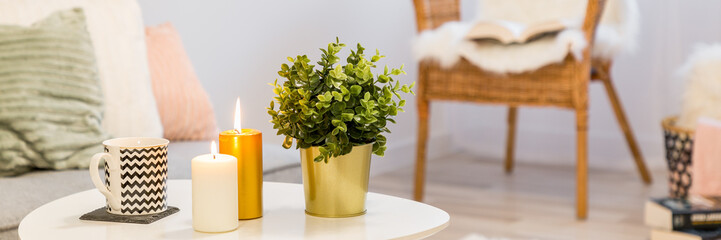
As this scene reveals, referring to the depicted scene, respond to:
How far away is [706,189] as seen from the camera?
6.55 feet

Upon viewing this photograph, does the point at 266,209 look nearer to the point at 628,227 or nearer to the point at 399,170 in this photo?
the point at 628,227

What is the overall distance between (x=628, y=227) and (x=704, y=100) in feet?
1.27

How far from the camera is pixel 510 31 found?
84.5 inches

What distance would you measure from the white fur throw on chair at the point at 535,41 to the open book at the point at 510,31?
21mm

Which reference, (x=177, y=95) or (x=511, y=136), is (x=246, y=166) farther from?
(x=511, y=136)

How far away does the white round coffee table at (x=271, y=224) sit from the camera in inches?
31.9

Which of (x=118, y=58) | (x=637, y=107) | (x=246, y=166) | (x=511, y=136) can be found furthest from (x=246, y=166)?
(x=637, y=107)

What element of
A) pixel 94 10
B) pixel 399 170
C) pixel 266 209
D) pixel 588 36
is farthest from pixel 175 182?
pixel 399 170

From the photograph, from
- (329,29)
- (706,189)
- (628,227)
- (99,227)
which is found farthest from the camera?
(329,29)

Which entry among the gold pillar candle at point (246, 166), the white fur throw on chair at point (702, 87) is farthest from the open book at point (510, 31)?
the gold pillar candle at point (246, 166)

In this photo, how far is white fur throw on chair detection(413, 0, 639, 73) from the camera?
6.94ft

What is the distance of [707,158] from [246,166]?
149 centimetres

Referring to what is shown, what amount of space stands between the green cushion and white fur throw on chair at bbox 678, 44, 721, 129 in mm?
1518

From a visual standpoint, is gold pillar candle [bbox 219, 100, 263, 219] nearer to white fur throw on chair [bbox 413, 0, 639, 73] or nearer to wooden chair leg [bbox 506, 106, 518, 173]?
white fur throw on chair [bbox 413, 0, 639, 73]
